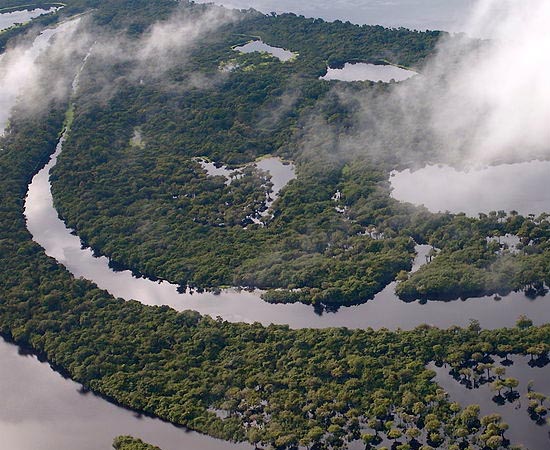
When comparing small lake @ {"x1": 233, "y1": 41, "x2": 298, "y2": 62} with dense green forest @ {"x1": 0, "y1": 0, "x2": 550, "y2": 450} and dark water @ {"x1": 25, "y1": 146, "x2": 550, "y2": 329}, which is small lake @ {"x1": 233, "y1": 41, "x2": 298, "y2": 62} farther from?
dark water @ {"x1": 25, "y1": 146, "x2": 550, "y2": 329}

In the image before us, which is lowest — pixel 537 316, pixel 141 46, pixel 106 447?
pixel 106 447

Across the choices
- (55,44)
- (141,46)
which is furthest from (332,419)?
(55,44)

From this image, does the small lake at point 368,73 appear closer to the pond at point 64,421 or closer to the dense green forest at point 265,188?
the dense green forest at point 265,188

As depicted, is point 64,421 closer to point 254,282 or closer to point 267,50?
point 254,282

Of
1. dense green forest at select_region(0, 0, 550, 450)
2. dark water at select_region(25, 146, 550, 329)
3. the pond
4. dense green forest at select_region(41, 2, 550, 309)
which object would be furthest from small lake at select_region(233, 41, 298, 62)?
the pond

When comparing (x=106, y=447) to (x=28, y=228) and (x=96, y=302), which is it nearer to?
(x=96, y=302)

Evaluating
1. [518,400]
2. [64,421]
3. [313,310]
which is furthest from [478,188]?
[64,421]
